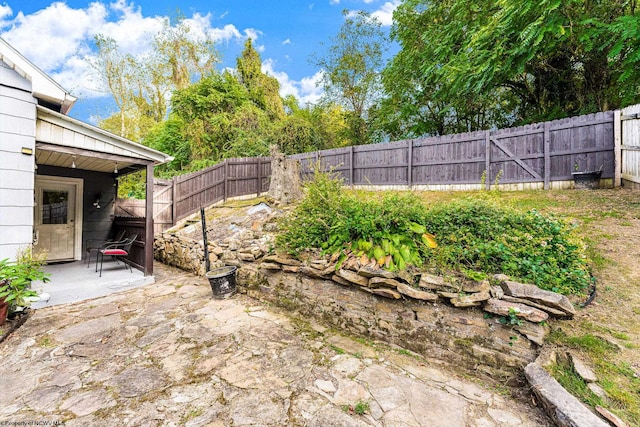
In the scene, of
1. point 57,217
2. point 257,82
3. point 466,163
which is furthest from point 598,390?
point 257,82

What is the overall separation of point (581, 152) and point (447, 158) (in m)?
2.89

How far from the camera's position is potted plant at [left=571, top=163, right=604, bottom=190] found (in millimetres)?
5758

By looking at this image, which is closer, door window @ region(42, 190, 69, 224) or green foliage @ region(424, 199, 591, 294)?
green foliage @ region(424, 199, 591, 294)

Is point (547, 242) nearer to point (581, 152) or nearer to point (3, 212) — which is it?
point (581, 152)

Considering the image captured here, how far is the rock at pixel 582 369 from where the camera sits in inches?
73.5

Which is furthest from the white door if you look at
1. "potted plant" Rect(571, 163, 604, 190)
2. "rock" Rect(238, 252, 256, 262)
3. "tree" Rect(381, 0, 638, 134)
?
"potted plant" Rect(571, 163, 604, 190)

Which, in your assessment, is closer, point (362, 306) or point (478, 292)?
point (478, 292)

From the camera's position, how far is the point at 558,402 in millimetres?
1704

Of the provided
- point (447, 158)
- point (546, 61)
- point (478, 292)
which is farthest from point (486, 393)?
point (546, 61)

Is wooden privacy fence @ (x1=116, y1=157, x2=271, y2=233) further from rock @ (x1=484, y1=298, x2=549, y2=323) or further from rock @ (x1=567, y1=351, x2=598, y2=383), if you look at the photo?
rock @ (x1=567, y1=351, x2=598, y2=383)

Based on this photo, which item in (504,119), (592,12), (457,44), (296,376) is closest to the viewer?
(296,376)

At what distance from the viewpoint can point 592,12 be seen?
22.1ft

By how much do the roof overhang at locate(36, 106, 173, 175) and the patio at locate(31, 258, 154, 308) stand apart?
6.51 feet

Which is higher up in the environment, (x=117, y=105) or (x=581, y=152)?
(x=117, y=105)
